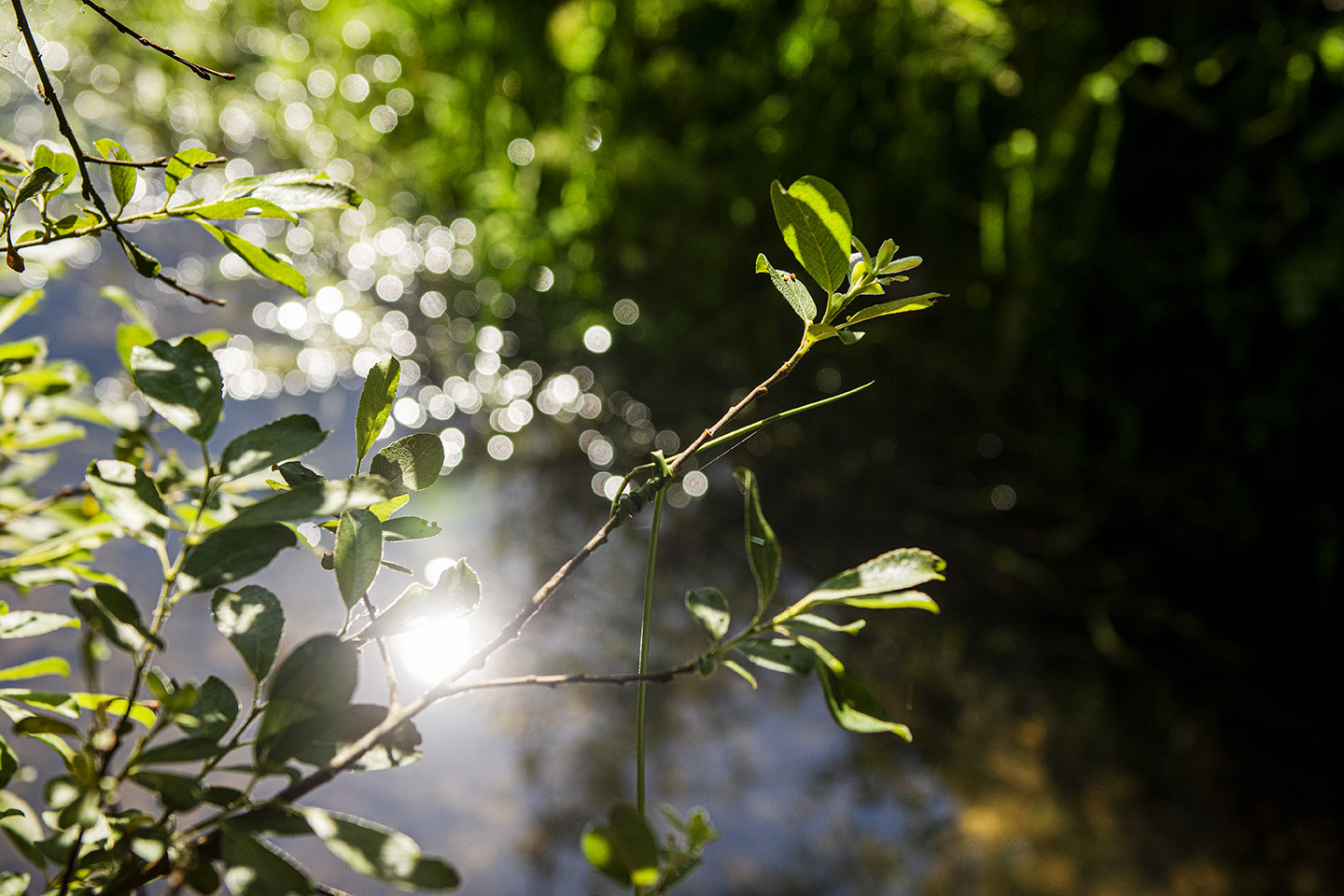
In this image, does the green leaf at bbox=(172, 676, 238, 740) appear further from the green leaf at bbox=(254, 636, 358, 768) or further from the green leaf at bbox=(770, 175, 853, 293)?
the green leaf at bbox=(770, 175, 853, 293)

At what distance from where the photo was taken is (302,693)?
0.24 metres

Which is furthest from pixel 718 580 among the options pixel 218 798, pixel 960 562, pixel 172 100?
pixel 172 100

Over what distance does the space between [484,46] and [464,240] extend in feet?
1.15

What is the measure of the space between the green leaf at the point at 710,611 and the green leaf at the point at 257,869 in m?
0.14

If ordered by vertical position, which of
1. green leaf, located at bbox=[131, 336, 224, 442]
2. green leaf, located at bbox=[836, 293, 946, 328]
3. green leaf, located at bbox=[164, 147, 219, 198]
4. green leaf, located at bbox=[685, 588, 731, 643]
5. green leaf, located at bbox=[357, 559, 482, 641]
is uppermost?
green leaf, located at bbox=[164, 147, 219, 198]

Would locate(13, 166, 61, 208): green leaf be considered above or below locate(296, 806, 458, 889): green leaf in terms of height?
above

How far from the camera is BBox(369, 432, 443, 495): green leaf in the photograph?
28 cm

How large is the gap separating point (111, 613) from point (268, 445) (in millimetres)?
67

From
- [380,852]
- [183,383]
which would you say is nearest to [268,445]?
[183,383]

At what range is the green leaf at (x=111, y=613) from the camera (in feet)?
0.77

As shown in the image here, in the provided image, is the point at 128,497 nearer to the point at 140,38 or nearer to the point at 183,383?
the point at 183,383

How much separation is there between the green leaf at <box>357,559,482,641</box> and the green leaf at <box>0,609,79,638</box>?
12 centimetres

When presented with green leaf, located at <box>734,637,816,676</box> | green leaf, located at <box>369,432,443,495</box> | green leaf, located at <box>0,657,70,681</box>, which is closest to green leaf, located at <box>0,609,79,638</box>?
green leaf, located at <box>0,657,70,681</box>

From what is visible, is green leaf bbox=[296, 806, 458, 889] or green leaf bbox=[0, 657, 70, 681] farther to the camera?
green leaf bbox=[0, 657, 70, 681]
